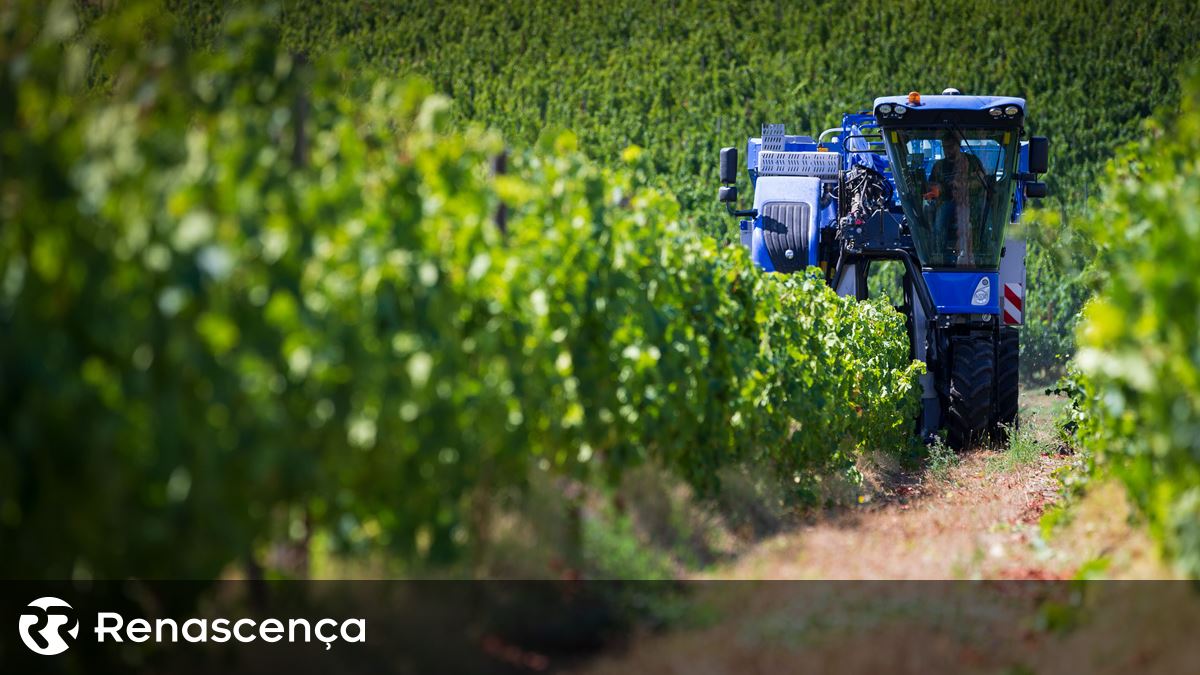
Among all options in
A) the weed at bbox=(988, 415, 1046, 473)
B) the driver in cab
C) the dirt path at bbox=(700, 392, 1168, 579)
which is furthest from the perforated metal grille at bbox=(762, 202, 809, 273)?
the dirt path at bbox=(700, 392, 1168, 579)

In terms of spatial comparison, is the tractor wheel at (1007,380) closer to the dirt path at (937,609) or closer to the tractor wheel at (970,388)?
the tractor wheel at (970,388)

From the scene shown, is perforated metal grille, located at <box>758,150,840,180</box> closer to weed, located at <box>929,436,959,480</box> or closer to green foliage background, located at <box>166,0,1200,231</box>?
weed, located at <box>929,436,959,480</box>

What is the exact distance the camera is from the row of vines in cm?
342

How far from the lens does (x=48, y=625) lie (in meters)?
3.86

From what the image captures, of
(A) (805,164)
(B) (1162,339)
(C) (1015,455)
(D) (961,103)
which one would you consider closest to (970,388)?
(C) (1015,455)

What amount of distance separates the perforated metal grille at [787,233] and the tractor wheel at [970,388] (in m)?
2.58

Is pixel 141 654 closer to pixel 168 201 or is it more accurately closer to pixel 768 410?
pixel 168 201

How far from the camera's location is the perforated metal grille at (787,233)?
14773 mm

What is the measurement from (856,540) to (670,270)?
160 centimetres

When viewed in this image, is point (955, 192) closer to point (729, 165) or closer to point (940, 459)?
point (729, 165)

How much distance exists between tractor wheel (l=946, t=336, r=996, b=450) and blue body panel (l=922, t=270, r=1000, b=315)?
0.27 m

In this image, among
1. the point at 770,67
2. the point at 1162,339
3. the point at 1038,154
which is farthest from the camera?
the point at 770,67

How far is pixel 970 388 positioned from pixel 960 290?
35.9 inches

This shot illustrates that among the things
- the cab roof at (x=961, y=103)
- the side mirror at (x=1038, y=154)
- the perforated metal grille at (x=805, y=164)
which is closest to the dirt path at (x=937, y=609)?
the cab roof at (x=961, y=103)
